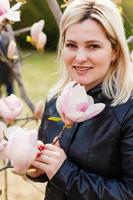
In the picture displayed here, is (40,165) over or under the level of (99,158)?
over

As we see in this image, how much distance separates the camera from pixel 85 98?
1.60 metres

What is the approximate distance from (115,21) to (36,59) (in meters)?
14.4

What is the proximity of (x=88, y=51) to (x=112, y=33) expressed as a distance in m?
0.09

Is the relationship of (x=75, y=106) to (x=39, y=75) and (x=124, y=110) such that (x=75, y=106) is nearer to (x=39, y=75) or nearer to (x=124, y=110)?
(x=124, y=110)

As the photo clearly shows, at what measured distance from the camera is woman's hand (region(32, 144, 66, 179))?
163 centimetres

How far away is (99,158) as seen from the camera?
5.89 ft

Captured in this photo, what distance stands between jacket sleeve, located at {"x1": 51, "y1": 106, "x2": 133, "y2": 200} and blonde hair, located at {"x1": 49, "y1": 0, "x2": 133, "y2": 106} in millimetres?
100

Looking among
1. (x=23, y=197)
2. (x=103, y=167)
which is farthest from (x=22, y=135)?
(x=23, y=197)

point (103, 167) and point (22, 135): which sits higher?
point (22, 135)

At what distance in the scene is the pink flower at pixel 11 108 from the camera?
2146 millimetres

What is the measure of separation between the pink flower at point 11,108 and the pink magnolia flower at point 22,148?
0.61 metres

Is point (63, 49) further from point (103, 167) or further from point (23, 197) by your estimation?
point (23, 197)

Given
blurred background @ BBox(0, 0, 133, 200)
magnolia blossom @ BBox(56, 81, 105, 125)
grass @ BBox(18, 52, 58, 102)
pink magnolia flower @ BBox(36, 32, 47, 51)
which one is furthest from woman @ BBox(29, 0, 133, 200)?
grass @ BBox(18, 52, 58, 102)

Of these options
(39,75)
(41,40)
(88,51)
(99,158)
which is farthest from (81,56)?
(39,75)
